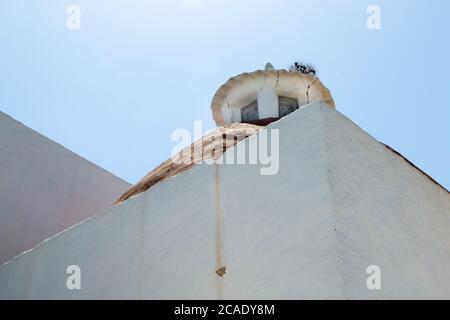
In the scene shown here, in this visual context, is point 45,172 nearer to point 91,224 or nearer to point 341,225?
point 91,224

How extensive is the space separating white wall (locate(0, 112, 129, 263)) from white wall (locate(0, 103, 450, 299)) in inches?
153

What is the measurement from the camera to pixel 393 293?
309 centimetres

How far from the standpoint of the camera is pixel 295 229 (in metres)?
3.25

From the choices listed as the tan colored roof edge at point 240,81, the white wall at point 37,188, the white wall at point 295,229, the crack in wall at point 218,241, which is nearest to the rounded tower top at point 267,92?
the tan colored roof edge at point 240,81

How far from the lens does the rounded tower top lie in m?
9.23

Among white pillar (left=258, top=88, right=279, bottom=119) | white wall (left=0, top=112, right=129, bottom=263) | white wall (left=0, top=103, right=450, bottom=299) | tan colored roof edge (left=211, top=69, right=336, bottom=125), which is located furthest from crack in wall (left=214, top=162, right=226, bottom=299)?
tan colored roof edge (left=211, top=69, right=336, bottom=125)

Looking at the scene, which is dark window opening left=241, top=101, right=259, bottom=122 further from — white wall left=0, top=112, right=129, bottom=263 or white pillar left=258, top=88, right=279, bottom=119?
white wall left=0, top=112, right=129, bottom=263

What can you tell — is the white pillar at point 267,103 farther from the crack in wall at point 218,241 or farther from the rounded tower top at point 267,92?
the crack in wall at point 218,241

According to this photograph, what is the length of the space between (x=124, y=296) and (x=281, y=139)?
186cm

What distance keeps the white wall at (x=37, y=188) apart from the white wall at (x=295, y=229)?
3875 millimetres

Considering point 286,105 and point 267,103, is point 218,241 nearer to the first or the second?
point 267,103

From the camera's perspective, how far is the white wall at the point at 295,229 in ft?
10.1

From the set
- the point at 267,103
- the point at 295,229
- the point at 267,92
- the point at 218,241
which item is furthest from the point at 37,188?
the point at 295,229

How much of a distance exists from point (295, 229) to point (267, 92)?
620 centimetres
